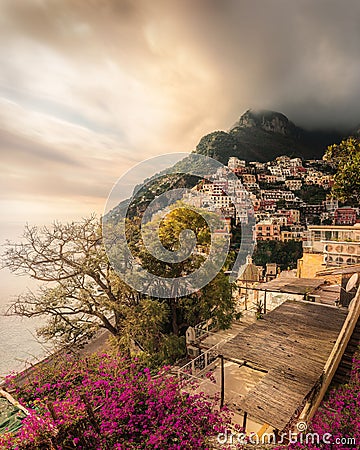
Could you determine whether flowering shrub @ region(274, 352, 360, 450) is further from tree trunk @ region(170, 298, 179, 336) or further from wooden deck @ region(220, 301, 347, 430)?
tree trunk @ region(170, 298, 179, 336)

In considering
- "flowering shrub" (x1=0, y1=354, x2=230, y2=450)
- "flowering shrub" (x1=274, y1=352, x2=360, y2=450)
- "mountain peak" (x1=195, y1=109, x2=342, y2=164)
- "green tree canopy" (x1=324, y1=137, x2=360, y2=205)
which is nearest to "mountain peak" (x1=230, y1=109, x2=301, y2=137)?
"mountain peak" (x1=195, y1=109, x2=342, y2=164)

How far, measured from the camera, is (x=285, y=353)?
152 inches

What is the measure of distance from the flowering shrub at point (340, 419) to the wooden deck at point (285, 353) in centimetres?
28

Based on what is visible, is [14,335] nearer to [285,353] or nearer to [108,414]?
[108,414]

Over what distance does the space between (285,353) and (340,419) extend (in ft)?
3.60

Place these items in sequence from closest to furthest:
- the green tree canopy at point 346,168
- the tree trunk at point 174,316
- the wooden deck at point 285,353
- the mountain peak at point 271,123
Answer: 1. the wooden deck at point 285,353
2. the green tree canopy at point 346,168
3. the tree trunk at point 174,316
4. the mountain peak at point 271,123

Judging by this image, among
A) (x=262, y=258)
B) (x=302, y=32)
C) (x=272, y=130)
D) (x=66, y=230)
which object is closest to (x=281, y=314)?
(x=66, y=230)

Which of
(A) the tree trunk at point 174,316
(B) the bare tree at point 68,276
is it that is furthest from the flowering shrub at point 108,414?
(A) the tree trunk at point 174,316

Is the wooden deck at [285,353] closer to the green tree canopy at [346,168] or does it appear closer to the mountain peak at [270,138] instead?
the green tree canopy at [346,168]

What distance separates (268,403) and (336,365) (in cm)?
152

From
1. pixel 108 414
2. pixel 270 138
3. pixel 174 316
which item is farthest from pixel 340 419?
pixel 270 138

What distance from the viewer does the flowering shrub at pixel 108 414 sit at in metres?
2.40

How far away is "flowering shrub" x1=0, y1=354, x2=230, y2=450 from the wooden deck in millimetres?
676

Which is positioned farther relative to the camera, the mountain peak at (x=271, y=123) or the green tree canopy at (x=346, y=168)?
the mountain peak at (x=271, y=123)
